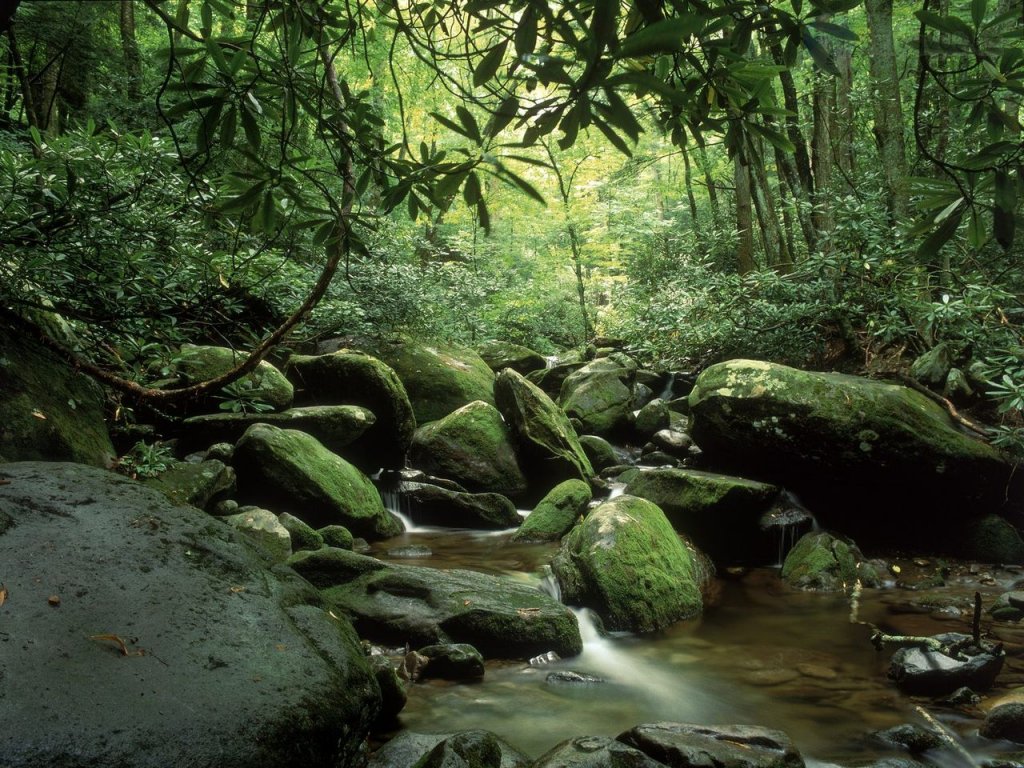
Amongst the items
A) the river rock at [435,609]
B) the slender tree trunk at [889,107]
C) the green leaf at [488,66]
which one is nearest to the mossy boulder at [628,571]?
the river rock at [435,609]

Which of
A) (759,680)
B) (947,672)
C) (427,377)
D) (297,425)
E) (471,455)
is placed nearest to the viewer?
(947,672)

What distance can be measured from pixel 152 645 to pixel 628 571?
3871 mm

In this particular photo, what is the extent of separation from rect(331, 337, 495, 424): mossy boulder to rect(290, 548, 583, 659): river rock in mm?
5596

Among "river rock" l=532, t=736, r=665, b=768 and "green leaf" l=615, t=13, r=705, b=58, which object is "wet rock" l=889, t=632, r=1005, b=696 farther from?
"green leaf" l=615, t=13, r=705, b=58

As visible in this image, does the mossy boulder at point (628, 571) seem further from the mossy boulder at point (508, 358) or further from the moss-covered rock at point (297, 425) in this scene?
the mossy boulder at point (508, 358)

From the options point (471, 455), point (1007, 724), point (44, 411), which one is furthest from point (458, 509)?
point (1007, 724)

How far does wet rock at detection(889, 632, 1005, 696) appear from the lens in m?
4.20

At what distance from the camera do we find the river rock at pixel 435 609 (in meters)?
4.64

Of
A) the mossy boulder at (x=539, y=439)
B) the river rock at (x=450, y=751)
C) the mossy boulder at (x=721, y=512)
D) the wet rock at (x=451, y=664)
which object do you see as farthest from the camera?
the mossy boulder at (x=539, y=439)

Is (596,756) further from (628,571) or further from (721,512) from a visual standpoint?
(721,512)

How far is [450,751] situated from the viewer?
2.67 meters

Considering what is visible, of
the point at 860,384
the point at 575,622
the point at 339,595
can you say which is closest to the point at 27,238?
the point at 339,595

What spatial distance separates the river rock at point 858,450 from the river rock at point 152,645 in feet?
18.0

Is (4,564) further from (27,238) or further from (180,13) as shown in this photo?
(180,13)
